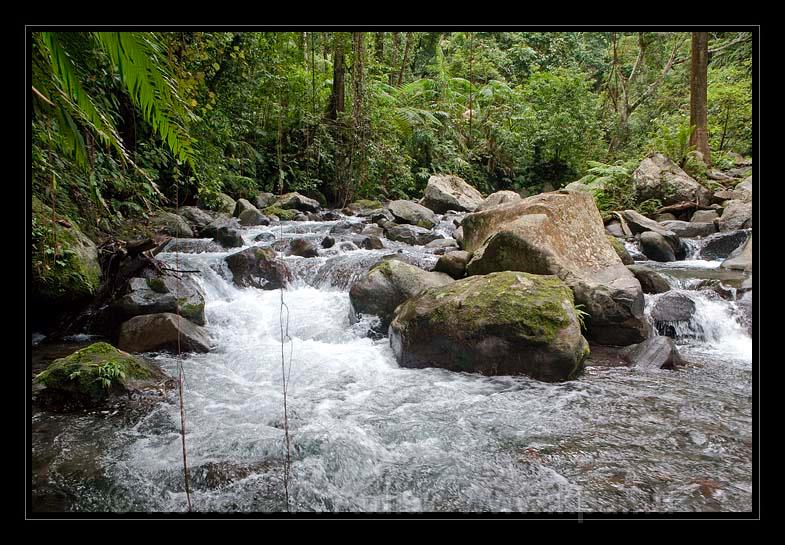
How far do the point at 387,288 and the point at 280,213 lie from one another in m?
6.27

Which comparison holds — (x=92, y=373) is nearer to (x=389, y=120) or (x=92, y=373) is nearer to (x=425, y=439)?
(x=425, y=439)

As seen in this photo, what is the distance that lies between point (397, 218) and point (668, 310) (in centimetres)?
690

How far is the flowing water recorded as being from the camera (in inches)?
70.9

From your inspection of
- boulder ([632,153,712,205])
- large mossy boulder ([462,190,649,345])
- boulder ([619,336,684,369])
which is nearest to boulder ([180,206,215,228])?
large mossy boulder ([462,190,649,345])

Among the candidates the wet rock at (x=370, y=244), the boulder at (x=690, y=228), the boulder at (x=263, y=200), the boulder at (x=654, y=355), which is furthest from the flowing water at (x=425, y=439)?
the boulder at (x=263, y=200)

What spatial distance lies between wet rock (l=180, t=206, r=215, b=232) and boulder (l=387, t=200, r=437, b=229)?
4062 mm

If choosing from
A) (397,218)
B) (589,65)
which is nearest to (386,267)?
(397,218)

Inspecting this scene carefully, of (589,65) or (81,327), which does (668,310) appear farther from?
(589,65)

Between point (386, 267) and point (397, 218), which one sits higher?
point (397, 218)

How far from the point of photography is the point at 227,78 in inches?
372

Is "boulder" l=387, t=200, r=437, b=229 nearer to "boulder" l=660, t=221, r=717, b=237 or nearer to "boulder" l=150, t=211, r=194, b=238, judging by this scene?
"boulder" l=150, t=211, r=194, b=238

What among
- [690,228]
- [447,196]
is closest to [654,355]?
[690,228]

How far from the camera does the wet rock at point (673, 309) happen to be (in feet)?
14.5

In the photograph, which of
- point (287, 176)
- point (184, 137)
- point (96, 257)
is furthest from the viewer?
point (287, 176)
